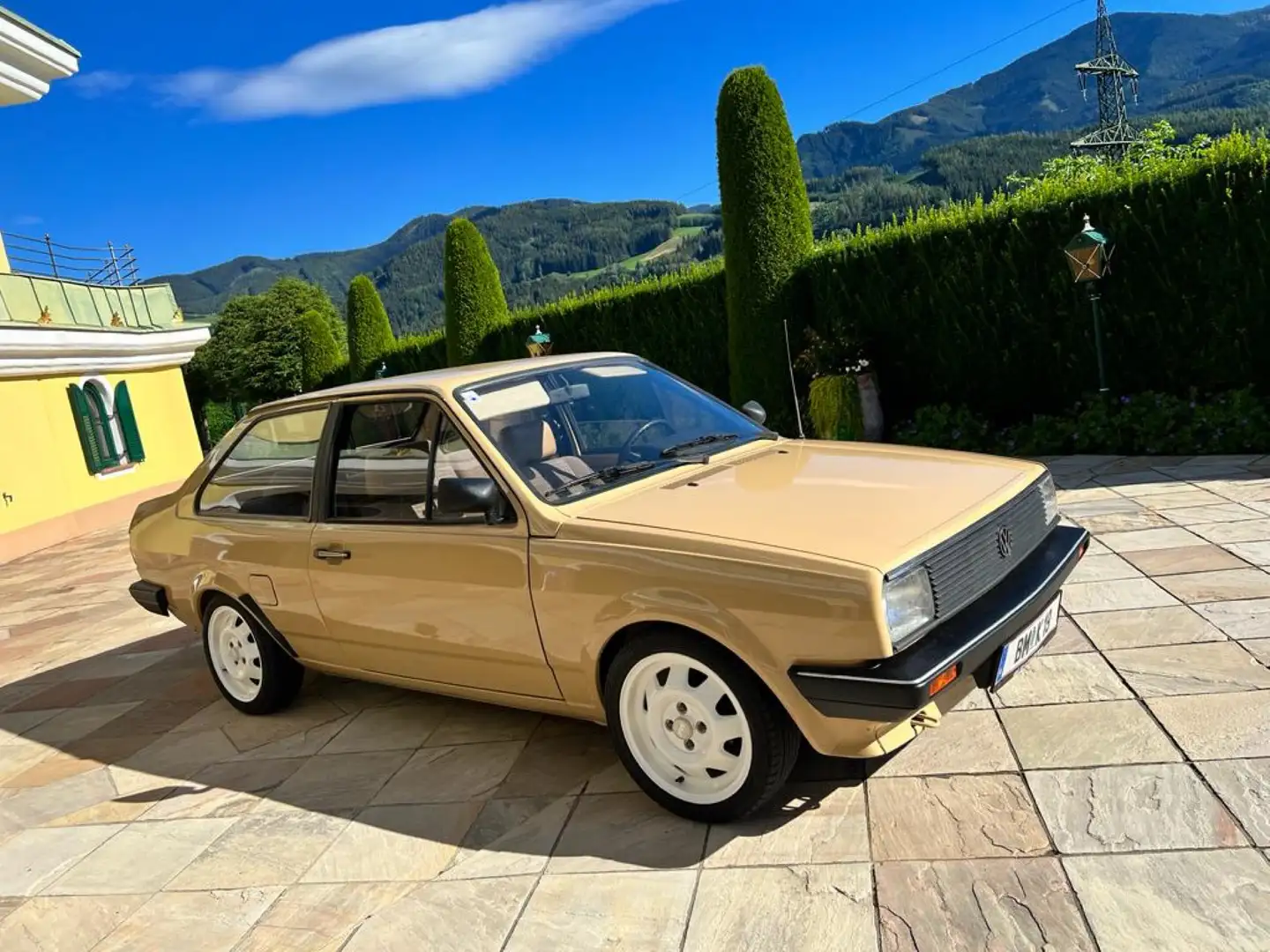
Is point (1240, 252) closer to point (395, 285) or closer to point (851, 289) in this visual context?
point (851, 289)

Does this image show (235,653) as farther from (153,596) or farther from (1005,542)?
(1005,542)

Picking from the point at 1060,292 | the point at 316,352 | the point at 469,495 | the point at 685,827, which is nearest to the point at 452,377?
the point at 469,495

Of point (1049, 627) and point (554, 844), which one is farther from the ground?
point (1049, 627)

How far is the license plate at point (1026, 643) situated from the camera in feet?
9.68

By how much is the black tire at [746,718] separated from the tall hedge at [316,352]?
2200 cm

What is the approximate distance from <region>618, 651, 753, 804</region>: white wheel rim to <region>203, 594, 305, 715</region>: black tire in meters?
2.34

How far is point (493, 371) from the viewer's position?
13.0ft

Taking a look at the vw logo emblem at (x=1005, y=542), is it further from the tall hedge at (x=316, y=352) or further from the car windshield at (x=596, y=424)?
the tall hedge at (x=316, y=352)

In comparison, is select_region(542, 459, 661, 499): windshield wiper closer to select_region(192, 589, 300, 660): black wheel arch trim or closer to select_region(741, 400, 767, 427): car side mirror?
select_region(741, 400, 767, 427): car side mirror

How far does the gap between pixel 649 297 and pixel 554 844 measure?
11786mm

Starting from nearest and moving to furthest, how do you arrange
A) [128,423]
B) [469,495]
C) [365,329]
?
[469,495], [128,423], [365,329]

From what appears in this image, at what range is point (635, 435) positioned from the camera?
3906 mm

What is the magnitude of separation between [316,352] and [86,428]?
8.80m

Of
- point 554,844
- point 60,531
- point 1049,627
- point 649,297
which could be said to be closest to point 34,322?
point 60,531
